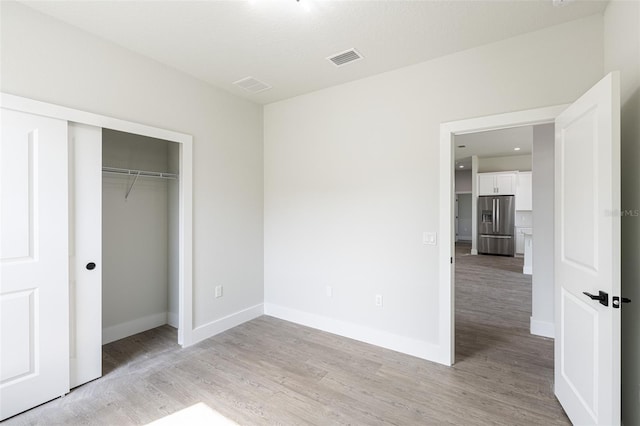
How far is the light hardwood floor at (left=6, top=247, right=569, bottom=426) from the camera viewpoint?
2.05 metres

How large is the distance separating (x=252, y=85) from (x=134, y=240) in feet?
7.59

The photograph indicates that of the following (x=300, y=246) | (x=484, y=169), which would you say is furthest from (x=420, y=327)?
(x=484, y=169)

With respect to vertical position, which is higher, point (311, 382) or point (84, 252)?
point (84, 252)

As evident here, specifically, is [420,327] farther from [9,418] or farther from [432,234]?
[9,418]

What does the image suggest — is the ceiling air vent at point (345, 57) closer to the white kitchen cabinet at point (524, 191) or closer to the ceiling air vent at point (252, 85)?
the ceiling air vent at point (252, 85)

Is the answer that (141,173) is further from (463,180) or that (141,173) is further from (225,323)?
(463,180)

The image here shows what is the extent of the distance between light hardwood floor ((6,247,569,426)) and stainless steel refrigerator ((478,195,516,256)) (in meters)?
5.88

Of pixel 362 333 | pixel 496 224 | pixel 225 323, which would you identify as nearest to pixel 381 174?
pixel 362 333

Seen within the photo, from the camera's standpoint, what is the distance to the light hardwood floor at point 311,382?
205 centimetres

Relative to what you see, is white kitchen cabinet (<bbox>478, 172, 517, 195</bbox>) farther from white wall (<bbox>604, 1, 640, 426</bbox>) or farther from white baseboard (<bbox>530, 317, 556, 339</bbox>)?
white wall (<bbox>604, 1, 640, 426</bbox>)

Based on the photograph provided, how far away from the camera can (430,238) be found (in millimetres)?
2824

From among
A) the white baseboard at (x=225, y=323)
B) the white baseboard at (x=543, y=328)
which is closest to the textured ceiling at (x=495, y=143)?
the white baseboard at (x=543, y=328)

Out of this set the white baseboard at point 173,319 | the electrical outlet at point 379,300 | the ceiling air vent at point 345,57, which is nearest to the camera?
the ceiling air vent at point 345,57

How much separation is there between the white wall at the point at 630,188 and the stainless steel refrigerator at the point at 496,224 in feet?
24.6
